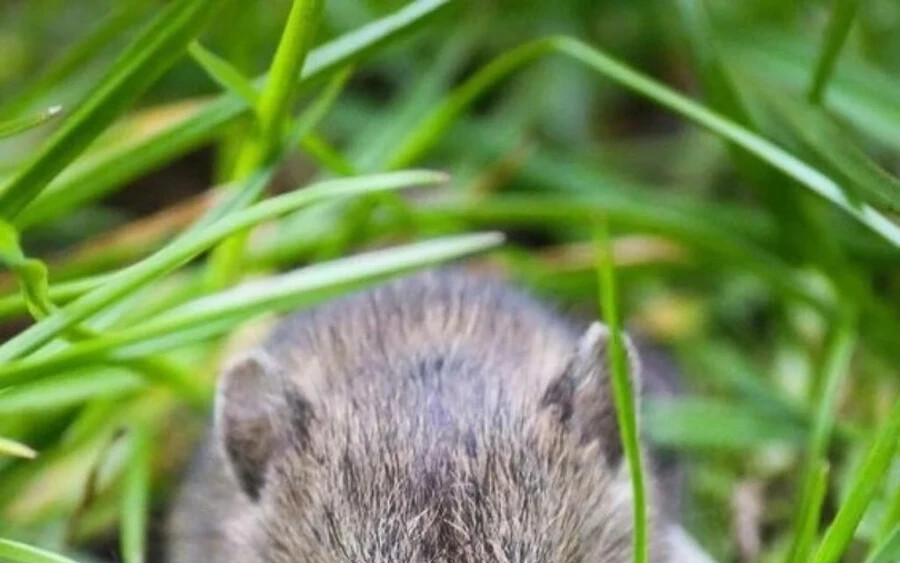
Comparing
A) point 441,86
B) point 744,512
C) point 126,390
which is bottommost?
point 744,512

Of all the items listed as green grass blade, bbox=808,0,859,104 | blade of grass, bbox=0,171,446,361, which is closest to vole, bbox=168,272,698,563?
blade of grass, bbox=0,171,446,361

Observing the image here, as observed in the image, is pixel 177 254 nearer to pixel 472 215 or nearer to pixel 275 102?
pixel 275 102

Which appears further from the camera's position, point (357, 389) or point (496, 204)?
point (496, 204)

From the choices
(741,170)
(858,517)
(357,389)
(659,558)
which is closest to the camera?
(858,517)

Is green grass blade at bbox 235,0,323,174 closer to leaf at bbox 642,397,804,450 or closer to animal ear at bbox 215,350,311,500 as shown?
animal ear at bbox 215,350,311,500

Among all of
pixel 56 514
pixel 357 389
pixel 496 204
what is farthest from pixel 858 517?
pixel 56 514

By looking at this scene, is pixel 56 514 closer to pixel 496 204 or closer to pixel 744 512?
pixel 496 204

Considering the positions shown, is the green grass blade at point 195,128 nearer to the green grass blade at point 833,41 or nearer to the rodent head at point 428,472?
the rodent head at point 428,472
